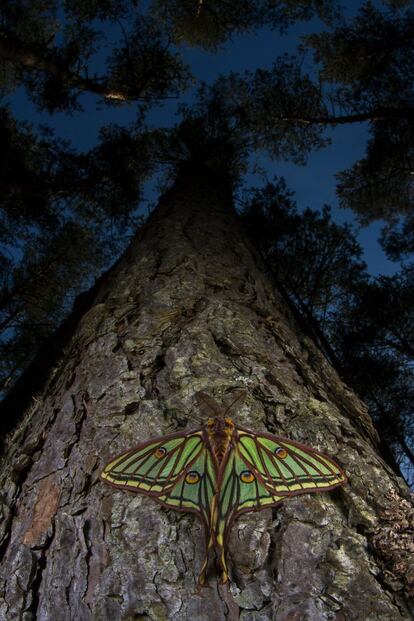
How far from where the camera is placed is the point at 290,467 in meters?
1.37

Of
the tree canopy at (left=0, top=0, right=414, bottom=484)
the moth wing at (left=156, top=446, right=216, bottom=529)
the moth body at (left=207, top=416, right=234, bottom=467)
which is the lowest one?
the moth wing at (left=156, top=446, right=216, bottom=529)

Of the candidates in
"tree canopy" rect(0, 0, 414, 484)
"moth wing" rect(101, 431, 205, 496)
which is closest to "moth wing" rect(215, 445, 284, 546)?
"moth wing" rect(101, 431, 205, 496)

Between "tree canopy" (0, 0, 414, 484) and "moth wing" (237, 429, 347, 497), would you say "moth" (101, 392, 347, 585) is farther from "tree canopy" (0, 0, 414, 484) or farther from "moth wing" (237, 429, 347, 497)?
"tree canopy" (0, 0, 414, 484)

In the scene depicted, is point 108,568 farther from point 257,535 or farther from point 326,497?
point 326,497

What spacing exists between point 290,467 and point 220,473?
0.72 ft

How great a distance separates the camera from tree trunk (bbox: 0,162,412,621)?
1214 millimetres

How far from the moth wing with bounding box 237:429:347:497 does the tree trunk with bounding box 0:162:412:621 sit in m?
0.08

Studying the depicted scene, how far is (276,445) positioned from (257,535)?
0.26 meters

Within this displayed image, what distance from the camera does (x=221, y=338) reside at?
7.45ft

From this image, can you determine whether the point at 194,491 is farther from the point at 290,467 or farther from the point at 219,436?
the point at 290,467

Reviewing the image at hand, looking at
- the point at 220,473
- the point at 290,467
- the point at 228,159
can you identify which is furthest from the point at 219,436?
the point at 228,159

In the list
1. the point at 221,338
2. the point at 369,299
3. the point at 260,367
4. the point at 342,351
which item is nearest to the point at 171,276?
the point at 221,338

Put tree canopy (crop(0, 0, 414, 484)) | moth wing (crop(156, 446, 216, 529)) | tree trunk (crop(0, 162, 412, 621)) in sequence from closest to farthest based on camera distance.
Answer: tree trunk (crop(0, 162, 412, 621)), moth wing (crop(156, 446, 216, 529)), tree canopy (crop(0, 0, 414, 484))

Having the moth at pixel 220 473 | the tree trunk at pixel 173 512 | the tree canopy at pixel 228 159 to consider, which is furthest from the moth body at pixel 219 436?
the tree canopy at pixel 228 159
